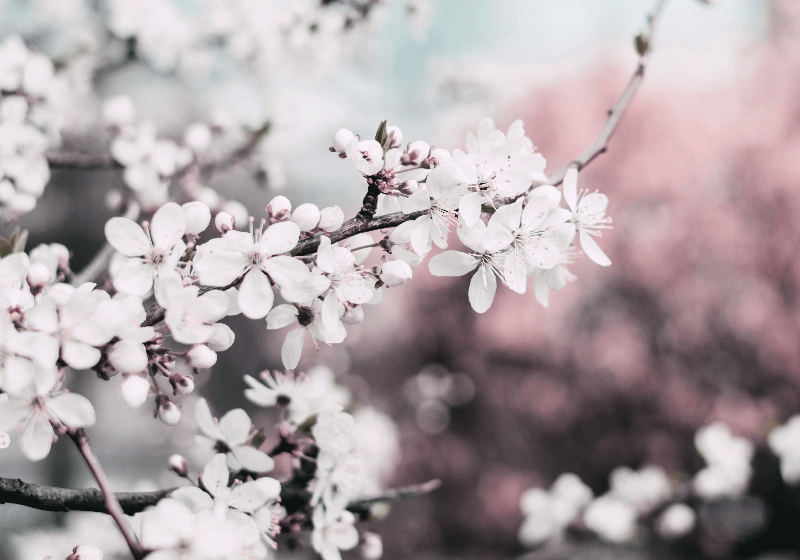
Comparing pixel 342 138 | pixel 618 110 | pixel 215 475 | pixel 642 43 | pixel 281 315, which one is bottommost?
pixel 215 475

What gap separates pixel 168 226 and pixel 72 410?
0.25m

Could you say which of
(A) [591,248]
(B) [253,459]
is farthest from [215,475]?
(A) [591,248]

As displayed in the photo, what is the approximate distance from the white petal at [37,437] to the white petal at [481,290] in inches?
23.3

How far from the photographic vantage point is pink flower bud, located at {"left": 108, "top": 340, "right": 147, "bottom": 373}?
56cm

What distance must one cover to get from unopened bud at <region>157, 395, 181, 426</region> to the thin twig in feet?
0.35

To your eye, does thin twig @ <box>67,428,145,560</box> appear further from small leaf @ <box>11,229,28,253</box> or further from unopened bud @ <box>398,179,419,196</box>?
unopened bud @ <box>398,179,419,196</box>

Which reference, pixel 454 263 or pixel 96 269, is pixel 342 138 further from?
pixel 96 269

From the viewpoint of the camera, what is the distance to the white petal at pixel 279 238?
0.63 m

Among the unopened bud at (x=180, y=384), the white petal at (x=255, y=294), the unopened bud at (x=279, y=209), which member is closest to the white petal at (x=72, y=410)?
the unopened bud at (x=180, y=384)

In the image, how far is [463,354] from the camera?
13.2 feet

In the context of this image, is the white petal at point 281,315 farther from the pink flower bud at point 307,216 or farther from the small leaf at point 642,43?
the small leaf at point 642,43

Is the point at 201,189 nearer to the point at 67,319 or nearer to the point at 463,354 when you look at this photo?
the point at 67,319

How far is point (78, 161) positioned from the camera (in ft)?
4.18

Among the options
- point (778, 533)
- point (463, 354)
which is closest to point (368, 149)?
point (778, 533)
